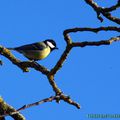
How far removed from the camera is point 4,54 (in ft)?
22.9

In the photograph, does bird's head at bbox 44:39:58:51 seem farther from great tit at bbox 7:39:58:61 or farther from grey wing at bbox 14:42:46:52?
grey wing at bbox 14:42:46:52

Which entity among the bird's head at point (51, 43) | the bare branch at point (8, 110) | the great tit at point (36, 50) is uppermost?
the bird's head at point (51, 43)

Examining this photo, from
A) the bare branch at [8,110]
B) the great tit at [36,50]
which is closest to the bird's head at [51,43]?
the great tit at [36,50]

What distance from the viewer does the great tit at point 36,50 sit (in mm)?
9586

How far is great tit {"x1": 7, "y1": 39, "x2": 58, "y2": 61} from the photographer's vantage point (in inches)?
377

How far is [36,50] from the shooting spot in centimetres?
995

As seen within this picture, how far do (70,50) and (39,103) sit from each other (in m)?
1.63

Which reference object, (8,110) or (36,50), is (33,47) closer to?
(36,50)

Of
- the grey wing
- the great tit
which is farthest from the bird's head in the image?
the grey wing

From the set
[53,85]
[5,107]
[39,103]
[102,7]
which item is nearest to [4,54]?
[5,107]

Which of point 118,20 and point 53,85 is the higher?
point 118,20

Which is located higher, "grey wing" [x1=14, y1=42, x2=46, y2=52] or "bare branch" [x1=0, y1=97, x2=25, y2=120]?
"grey wing" [x1=14, y1=42, x2=46, y2=52]

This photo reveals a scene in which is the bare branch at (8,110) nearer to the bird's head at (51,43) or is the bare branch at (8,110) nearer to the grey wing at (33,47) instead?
the grey wing at (33,47)

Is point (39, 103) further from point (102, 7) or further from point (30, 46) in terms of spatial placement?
point (30, 46)
